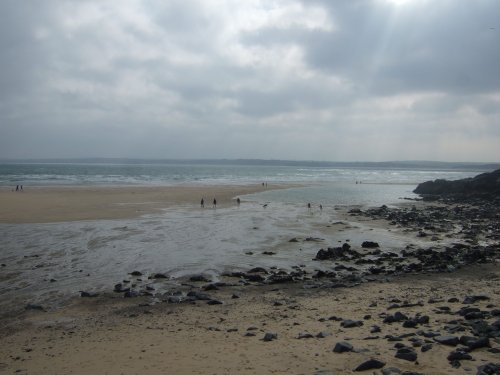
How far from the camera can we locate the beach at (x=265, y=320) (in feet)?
25.9

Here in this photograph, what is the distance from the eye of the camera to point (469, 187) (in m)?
54.4

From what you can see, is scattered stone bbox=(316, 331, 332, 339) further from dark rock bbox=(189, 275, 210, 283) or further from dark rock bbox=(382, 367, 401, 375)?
dark rock bbox=(189, 275, 210, 283)

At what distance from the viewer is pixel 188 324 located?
10.4 m

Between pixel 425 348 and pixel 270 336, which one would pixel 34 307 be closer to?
pixel 270 336

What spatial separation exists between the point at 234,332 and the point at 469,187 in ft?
178

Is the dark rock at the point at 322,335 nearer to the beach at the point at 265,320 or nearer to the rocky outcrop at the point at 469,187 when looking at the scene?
the beach at the point at 265,320

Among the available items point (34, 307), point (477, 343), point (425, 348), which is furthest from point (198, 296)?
point (477, 343)

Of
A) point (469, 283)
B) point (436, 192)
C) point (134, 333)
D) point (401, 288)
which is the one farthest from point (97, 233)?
point (436, 192)

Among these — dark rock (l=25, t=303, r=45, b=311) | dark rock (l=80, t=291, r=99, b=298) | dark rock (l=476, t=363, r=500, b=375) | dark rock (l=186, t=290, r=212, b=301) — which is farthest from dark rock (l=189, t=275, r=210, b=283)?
dark rock (l=476, t=363, r=500, b=375)

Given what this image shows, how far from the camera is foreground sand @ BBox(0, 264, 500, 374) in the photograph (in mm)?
7805

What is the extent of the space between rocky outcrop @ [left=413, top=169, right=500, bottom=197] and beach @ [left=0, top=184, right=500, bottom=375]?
116ft

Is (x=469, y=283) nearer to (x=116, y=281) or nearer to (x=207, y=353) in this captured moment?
(x=207, y=353)

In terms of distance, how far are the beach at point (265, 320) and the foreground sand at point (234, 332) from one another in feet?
0.11

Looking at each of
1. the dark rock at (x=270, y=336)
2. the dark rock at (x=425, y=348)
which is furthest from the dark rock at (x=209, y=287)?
the dark rock at (x=425, y=348)
